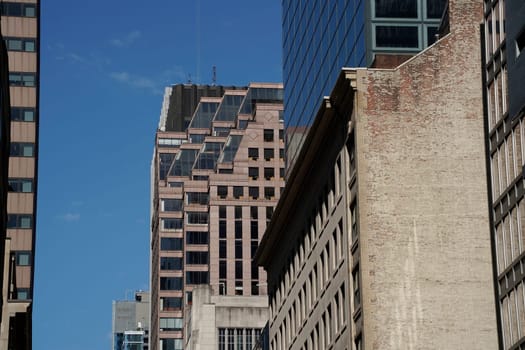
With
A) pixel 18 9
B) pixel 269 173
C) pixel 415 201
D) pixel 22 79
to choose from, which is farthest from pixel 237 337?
pixel 415 201

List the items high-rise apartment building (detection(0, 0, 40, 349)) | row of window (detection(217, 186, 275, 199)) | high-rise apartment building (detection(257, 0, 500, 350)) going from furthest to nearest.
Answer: row of window (detection(217, 186, 275, 199)) → high-rise apartment building (detection(0, 0, 40, 349)) → high-rise apartment building (detection(257, 0, 500, 350))

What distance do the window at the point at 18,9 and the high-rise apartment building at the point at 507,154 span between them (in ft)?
307

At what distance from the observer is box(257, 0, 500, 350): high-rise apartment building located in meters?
69.2

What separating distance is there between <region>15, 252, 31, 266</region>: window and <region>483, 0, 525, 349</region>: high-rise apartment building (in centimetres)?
8417

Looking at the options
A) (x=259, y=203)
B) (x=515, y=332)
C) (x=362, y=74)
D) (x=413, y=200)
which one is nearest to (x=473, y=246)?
(x=413, y=200)

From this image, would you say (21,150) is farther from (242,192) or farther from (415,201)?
(415,201)

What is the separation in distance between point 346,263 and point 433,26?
14.3m

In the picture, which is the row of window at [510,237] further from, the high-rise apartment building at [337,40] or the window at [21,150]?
the window at [21,150]

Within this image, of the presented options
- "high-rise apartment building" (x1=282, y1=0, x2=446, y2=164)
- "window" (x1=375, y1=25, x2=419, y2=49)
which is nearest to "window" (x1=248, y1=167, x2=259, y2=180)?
"high-rise apartment building" (x1=282, y1=0, x2=446, y2=164)

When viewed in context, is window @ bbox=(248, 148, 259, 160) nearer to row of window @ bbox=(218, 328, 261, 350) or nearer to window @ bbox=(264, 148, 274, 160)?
window @ bbox=(264, 148, 274, 160)

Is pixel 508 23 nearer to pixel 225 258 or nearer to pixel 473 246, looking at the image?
pixel 473 246

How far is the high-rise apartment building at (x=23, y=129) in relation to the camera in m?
139

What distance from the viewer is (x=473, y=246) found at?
7019 centimetres

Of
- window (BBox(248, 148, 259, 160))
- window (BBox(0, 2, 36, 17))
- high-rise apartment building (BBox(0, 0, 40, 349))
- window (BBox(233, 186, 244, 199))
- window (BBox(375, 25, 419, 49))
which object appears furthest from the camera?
window (BBox(248, 148, 259, 160))
